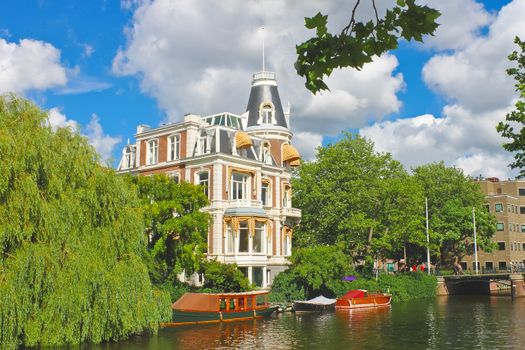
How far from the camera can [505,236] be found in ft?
286

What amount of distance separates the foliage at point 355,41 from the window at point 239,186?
4047 centimetres

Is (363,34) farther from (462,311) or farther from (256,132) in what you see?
(256,132)

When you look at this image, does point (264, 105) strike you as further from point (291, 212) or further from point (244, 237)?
point (244, 237)

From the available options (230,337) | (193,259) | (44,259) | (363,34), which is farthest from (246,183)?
(363,34)

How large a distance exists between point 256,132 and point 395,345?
28714 millimetres

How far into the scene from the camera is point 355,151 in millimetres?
56281

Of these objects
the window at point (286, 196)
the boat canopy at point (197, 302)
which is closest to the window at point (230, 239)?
the window at point (286, 196)

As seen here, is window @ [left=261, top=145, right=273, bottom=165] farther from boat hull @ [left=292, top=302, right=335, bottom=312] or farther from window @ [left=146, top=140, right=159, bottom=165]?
boat hull @ [left=292, top=302, right=335, bottom=312]

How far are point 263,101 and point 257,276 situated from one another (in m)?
16.6

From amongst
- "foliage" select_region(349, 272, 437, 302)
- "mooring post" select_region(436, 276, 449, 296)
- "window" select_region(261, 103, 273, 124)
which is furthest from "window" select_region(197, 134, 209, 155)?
"mooring post" select_region(436, 276, 449, 296)

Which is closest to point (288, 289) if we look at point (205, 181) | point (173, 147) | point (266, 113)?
point (205, 181)

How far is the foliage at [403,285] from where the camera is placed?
5247 cm

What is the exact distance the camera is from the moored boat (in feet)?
112

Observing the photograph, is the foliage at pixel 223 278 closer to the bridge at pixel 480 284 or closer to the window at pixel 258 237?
the window at pixel 258 237
